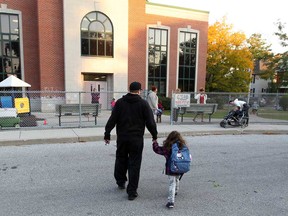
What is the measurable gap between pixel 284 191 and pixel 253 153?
8.98 feet

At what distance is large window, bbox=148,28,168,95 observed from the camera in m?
22.1

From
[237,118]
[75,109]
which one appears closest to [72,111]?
[75,109]

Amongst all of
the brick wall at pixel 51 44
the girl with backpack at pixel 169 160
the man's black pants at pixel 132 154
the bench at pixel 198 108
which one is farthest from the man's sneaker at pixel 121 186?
the brick wall at pixel 51 44

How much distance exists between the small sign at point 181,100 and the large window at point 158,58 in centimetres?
1139

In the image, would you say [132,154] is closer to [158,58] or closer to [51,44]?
[51,44]

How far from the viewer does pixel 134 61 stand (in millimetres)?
21281

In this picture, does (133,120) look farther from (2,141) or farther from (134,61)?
(134,61)

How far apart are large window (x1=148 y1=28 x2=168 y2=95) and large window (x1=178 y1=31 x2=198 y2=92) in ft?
5.63

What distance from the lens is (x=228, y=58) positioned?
30531 mm

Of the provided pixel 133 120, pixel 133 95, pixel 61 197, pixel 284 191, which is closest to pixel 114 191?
pixel 61 197

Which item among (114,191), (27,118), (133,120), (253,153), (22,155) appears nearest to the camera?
(133,120)

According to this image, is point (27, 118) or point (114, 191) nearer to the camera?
point (114, 191)

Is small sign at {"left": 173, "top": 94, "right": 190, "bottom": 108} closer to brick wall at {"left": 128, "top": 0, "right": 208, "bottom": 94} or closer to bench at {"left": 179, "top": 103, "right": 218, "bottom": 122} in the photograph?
bench at {"left": 179, "top": 103, "right": 218, "bottom": 122}

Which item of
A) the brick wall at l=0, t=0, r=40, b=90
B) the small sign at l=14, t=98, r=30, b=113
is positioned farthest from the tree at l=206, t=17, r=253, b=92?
the small sign at l=14, t=98, r=30, b=113
